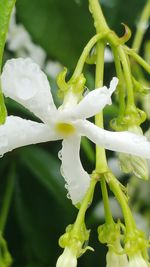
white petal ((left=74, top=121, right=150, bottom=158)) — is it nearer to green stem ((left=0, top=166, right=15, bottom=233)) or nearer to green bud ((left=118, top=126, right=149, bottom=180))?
green bud ((left=118, top=126, right=149, bottom=180))

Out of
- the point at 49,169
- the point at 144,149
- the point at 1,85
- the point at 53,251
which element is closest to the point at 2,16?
the point at 1,85

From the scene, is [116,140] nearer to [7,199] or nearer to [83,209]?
[83,209]

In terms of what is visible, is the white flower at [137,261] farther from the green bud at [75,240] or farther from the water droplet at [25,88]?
the water droplet at [25,88]

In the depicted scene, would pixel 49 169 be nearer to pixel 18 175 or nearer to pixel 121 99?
pixel 18 175

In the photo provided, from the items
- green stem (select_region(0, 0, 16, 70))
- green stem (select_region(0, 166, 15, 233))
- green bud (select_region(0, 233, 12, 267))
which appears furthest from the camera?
green stem (select_region(0, 166, 15, 233))

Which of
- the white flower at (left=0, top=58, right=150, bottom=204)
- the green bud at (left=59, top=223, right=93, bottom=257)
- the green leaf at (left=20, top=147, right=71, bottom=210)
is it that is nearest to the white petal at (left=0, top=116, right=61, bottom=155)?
the white flower at (left=0, top=58, right=150, bottom=204)

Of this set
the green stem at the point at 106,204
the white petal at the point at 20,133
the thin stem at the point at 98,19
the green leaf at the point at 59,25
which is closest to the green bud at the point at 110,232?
the green stem at the point at 106,204
